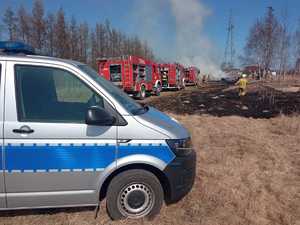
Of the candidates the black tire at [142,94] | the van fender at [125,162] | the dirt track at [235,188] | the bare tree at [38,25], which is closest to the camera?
the van fender at [125,162]

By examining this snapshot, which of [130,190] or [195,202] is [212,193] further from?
[130,190]

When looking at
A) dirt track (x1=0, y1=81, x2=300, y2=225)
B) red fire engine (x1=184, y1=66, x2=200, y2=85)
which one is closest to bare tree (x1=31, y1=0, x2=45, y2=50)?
red fire engine (x1=184, y1=66, x2=200, y2=85)

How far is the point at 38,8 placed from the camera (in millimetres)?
30609

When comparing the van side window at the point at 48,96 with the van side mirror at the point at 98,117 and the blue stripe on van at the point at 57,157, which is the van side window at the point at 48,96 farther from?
the blue stripe on van at the point at 57,157

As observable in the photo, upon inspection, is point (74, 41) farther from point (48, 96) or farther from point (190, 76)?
point (48, 96)

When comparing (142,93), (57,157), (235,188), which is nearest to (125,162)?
(57,157)

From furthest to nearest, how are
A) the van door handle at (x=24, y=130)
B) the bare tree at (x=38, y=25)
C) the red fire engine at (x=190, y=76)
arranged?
1. the red fire engine at (x=190, y=76)
2. the bare tree at (x=38, y=25)
3. the van door handle at (x=24, y=130)

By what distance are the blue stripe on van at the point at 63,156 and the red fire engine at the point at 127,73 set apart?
Answer: 54.3 ft

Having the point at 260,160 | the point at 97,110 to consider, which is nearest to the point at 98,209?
the point at 97,110

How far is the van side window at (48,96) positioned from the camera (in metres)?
3.31

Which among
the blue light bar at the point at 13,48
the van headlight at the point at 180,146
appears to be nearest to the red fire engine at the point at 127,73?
the blue light bar at the point at 13,48

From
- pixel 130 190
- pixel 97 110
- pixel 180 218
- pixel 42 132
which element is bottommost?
pixel 180 218

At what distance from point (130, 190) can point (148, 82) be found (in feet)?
67.4

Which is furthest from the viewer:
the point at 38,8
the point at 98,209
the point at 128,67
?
the point at 38,8
